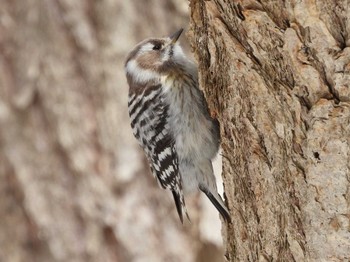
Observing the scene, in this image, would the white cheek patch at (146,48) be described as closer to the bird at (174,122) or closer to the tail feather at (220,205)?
the bird at (174,122)

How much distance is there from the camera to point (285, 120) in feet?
7.23

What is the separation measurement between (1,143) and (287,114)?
3.65 meters

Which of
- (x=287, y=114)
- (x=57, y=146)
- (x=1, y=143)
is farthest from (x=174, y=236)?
(x=287, y=114)

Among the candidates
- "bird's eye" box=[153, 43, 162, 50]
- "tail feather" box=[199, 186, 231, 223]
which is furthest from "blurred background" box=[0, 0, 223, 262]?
"tail feather" box=[199, 186, 231, 223]

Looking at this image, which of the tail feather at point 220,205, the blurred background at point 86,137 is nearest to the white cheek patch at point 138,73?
the tail feather at point 220,205

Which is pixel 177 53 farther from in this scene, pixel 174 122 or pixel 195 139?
pixel 195 139

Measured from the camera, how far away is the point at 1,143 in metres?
5.44

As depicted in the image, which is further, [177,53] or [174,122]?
[177,53]

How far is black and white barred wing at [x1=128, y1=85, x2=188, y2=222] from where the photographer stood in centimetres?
371

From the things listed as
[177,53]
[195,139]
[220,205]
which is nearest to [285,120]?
[220,205]

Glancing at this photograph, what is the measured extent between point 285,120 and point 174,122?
1523mm

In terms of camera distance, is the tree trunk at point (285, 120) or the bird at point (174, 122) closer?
the tree trunk at point (285, 120)

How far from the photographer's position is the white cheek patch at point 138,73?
3.86 m

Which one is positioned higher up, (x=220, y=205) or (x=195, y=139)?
(x=195, y=139)
